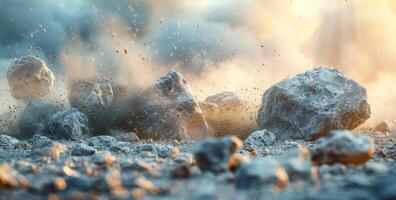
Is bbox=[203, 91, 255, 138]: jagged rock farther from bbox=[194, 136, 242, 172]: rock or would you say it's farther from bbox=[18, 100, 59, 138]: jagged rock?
bbox=[194, 136, 242, 172]: rock

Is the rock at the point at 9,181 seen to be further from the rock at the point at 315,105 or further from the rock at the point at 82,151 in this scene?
the rock at the point at 315,105

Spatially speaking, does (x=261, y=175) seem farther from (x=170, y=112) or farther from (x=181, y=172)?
(x=170, y=112)

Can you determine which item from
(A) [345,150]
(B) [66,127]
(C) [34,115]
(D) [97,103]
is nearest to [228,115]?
(D) [97,103]

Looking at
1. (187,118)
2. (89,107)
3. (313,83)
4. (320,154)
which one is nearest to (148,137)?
(187,118)


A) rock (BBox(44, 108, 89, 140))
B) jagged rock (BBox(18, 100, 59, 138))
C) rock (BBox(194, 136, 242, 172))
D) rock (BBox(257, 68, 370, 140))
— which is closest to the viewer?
rock (BBox(194, 136, 242, 172))

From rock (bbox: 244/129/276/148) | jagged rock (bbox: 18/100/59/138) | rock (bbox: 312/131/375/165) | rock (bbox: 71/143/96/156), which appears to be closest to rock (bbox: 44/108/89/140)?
jagged rock (bbox: 18/100/59/138)

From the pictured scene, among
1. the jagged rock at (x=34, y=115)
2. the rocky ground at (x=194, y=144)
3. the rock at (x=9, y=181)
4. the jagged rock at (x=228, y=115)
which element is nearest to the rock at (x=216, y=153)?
the rocky ground at (x=194, y=144)
